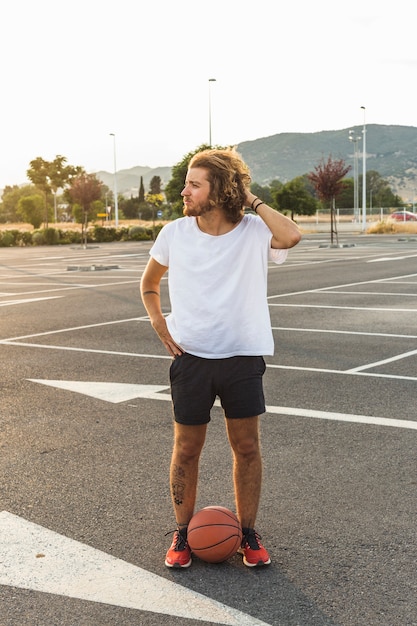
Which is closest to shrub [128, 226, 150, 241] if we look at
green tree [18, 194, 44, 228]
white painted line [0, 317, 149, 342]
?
white painted line [0, 317, 149, 342]

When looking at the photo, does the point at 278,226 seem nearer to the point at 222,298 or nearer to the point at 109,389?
the point at 222,298

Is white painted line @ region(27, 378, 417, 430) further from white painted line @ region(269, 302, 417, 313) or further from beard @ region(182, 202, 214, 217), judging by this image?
white painted line @ region(269, 302, 417, 313)

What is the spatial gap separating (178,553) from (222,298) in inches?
46.9

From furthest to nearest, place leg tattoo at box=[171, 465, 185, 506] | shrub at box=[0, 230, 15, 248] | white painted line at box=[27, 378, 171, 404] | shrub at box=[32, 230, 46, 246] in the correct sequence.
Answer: shrub at box=[32, 230, 46, 246] < shrub at box=[0, 230, 15, 248] < white painted line at box=[27, 378, 171, 404] < leg tattoo at box=[171, 465, 185, 506]

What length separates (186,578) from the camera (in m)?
3.79

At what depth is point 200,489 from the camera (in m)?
4.96

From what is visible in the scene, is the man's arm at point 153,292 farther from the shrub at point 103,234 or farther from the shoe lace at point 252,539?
the shrub at point 103,234

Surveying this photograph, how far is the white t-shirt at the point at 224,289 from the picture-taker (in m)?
3.89

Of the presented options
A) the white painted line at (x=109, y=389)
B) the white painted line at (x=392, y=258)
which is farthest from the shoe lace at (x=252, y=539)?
the white painted line at (x=392, y=258)

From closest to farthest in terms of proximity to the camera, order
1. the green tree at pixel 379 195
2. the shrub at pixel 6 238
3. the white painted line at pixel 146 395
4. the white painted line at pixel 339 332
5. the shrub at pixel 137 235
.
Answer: the white painted line at pixel 146 395 → the white painted line at pixel 339 332 → the shrub at pixel 6 238 → the shrub at pixel 137 235 → the green tree at pixel 379 195

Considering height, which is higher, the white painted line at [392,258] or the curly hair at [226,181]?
the curly hair at [226,181]

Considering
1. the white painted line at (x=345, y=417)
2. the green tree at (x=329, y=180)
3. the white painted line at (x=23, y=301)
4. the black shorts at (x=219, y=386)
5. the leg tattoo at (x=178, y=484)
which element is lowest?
the white painted line at (x=345, y=417)

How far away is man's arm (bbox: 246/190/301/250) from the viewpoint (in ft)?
12.7

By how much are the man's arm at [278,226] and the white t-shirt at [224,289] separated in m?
0.05
